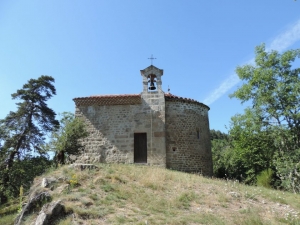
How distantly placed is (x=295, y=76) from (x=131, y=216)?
549 inches

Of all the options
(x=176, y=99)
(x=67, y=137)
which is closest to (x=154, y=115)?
(x=176, y=99)

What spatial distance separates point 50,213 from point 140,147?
9.05 metres

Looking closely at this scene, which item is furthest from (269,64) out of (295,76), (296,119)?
(296,119)

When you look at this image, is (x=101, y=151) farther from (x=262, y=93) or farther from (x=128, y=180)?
(x=262, y=93)

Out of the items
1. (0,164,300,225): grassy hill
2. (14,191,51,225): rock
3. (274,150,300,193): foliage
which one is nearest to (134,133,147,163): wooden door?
(0,164,300,225): grassy hill

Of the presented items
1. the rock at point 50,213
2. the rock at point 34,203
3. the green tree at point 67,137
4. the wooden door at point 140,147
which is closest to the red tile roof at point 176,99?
the wooden door at point 140,147

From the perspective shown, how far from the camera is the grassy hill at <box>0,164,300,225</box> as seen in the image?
24.3 feet

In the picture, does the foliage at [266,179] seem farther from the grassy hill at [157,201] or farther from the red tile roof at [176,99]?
the grassy hill at [157,201]

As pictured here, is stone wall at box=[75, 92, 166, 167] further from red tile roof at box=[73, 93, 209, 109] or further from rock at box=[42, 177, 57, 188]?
rock at box=[42, 177, 57, 188]

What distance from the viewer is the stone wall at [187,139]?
16266 millimetres

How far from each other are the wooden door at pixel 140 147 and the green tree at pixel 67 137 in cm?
341

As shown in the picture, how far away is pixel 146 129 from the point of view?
641 inches

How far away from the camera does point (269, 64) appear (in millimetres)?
16453

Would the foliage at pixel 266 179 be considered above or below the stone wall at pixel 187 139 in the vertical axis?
below
